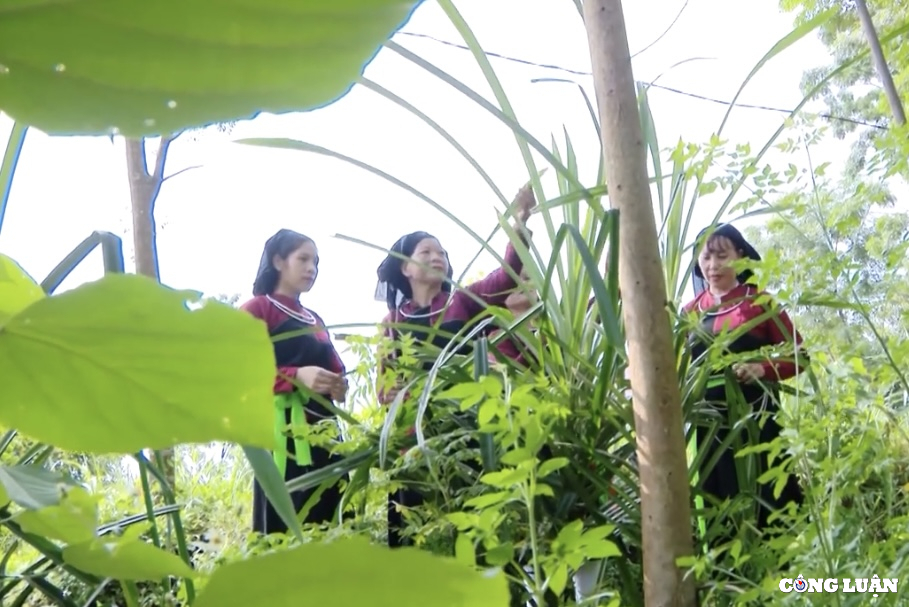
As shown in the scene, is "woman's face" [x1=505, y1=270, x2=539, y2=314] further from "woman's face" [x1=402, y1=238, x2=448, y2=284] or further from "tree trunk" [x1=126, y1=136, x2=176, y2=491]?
"tree trunk" [x1=126, y1=136, x2=176, y2=491]

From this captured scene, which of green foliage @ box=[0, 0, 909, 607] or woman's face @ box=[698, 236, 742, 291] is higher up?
woman's face @ box=[698, 236, 742, 291]

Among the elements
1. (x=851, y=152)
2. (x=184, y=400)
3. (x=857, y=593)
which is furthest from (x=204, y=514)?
(x=851, y=152)

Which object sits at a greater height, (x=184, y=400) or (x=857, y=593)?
(x=184, y=400)

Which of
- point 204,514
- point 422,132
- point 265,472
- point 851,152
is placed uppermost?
point 851,152

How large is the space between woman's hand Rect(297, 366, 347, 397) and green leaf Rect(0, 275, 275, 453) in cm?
88

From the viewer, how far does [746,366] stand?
784 mm

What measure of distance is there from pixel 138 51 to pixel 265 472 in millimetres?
245

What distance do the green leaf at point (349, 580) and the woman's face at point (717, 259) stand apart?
4.36ft

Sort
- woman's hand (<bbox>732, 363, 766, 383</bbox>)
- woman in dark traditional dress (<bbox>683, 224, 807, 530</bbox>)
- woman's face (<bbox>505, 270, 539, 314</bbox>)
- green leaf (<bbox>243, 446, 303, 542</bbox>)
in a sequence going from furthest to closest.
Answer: woman's face (<bbox>505, 270, 539, 314</bbox>) < woman's hand (<bbox>732, 363, 766, 383</bbox>) < woman in dark traditional dress (<bbox>683, 224, 807, 530</bbox>) < green leaf (<bbox>243, 446, 303, 542</bbox>)

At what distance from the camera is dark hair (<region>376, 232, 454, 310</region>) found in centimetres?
140

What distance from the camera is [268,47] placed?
0.29 feet

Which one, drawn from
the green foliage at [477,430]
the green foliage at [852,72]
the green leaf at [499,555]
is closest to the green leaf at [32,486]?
the green foliage at [477,430]

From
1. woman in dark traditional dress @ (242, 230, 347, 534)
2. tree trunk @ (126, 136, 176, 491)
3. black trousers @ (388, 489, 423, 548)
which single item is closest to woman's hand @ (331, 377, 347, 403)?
woman in dark traditional dress @ (242, 230, 347, 534)

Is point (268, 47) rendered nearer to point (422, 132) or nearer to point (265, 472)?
point (265, 472)
